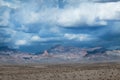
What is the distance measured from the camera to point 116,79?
56.1 m

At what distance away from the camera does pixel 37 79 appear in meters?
61.0

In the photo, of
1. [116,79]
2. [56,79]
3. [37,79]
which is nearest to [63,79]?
[56,79]

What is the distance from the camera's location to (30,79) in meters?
61.4

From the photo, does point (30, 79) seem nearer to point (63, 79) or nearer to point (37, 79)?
point (37, 79)

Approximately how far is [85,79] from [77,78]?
222cm

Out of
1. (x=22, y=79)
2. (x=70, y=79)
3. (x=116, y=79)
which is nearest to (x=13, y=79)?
(x=22, y=79)

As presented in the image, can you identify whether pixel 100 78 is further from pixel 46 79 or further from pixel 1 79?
pixel 1 79

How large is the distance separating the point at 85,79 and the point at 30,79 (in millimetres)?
11285

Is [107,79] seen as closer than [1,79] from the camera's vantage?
Yes

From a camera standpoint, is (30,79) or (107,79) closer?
(107,79)

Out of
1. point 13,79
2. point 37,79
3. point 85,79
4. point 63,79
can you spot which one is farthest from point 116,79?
point 13,79

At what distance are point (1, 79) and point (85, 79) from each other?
17.6m

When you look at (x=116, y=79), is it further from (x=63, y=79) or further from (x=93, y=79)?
(x=63, y=79)

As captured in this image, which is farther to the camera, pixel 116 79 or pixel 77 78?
pixel 77 78
